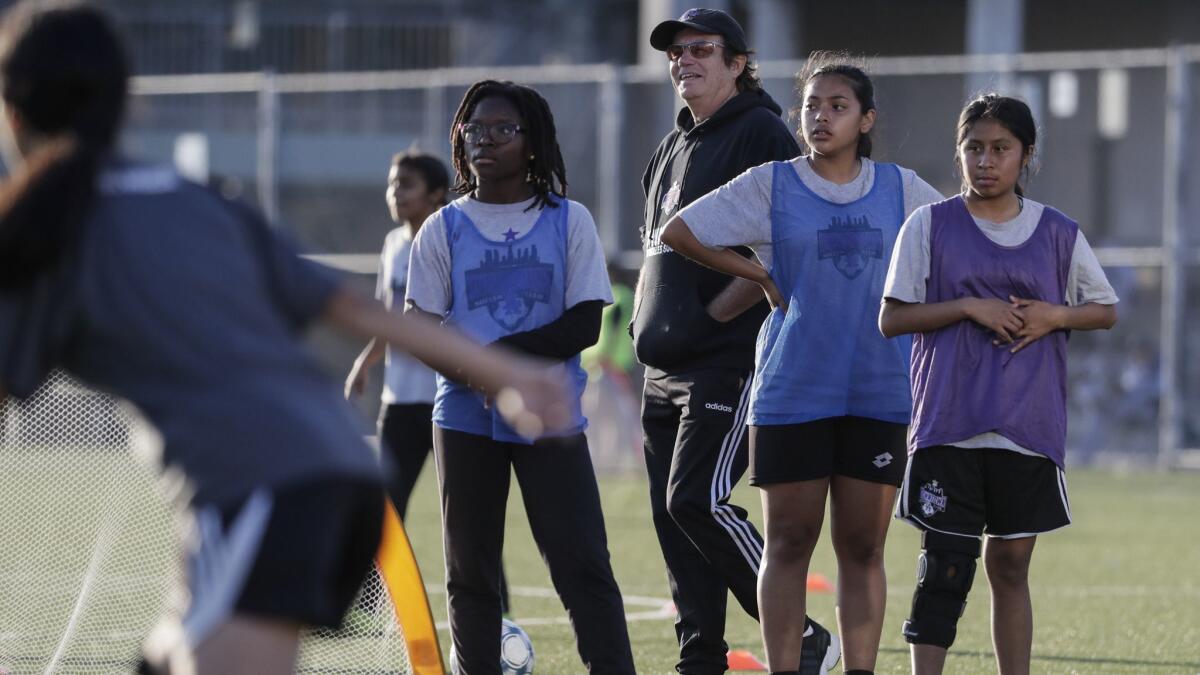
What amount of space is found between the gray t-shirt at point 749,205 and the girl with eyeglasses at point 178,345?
2.54 meters

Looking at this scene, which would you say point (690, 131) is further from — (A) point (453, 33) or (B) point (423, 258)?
(A) point (453, 33)

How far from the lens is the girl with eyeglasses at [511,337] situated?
17.9 feet

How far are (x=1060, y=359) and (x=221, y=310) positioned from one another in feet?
10.3

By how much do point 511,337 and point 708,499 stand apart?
837mm

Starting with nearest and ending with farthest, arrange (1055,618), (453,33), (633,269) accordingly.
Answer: (1055,618), (633,269), (453,33)

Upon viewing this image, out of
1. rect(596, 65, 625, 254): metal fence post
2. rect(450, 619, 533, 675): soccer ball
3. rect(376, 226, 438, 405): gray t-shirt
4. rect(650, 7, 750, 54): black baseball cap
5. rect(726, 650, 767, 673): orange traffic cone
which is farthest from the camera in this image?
rect(596, 65, 625, 254): metal fence post

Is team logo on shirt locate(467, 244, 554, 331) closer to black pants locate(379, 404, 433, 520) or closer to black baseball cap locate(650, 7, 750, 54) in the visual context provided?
black baseball cap locate(650, 7, 750, 54)

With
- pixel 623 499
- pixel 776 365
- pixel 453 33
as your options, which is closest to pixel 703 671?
pixel 776 365

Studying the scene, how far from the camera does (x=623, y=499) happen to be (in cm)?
1485

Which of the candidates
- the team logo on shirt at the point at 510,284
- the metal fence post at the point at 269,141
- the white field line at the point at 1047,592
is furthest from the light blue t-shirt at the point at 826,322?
the metal fence post at the point at 269,141

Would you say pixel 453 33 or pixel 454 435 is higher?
pixel 453 33

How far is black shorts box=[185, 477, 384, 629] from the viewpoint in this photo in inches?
115

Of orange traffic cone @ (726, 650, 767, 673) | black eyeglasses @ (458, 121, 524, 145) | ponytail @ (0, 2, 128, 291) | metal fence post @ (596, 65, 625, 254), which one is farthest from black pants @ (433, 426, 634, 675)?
metal fence post @ (596, 65, 625, 254)

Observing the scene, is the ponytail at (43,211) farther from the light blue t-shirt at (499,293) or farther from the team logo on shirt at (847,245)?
the team logo on shirt at (847,245)
